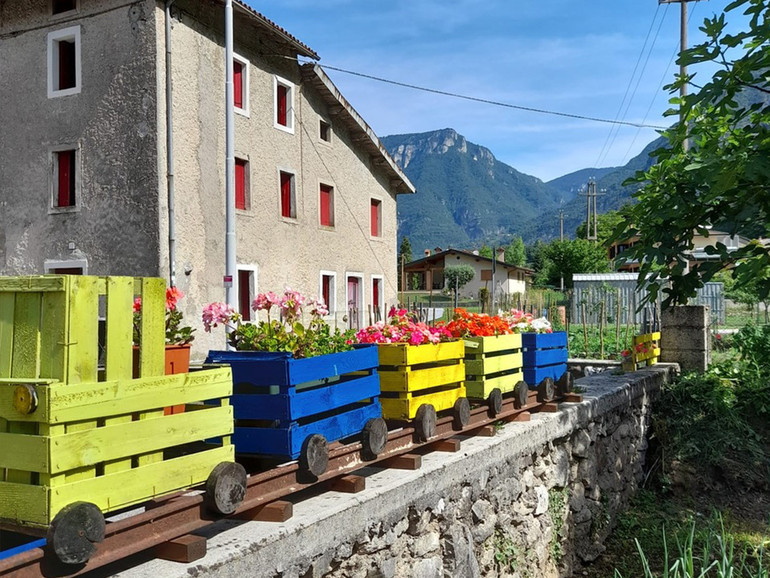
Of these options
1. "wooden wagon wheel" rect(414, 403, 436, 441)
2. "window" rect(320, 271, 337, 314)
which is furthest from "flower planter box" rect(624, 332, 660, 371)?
"window" rect(320, 271, 337, 314)

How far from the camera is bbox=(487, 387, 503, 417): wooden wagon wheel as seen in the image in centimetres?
530

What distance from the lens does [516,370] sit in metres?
6.01

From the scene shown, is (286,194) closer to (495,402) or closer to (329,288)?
(329,288)

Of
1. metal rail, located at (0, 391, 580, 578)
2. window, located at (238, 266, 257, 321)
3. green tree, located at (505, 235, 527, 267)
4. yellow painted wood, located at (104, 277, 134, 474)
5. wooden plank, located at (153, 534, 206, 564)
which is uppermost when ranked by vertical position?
green tree, located at (505, 235, 527, 267)

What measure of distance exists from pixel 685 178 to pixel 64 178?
36.7ft

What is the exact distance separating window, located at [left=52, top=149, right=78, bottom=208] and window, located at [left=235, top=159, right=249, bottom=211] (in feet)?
10.0

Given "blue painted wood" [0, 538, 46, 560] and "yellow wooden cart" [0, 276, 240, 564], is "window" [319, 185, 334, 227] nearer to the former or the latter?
"yellow wooden cart" [0, 276, 240, 564]

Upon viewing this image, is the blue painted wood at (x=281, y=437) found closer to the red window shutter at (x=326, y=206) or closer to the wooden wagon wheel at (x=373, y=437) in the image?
the wooden wagon wheel at (x=373, y=437)

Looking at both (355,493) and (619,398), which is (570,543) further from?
(355,493)

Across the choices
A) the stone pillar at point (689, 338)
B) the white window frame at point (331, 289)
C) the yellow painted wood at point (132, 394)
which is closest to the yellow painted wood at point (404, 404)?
the yellow painted wood at point (132, 394)

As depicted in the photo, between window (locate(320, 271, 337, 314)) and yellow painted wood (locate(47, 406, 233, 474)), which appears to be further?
window (locate(320, 271, 337, 314))

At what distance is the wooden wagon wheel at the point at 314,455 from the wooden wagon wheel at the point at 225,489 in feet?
1.41

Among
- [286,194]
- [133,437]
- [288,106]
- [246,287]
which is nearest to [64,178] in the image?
[246,287]

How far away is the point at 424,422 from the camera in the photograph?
438 cm
